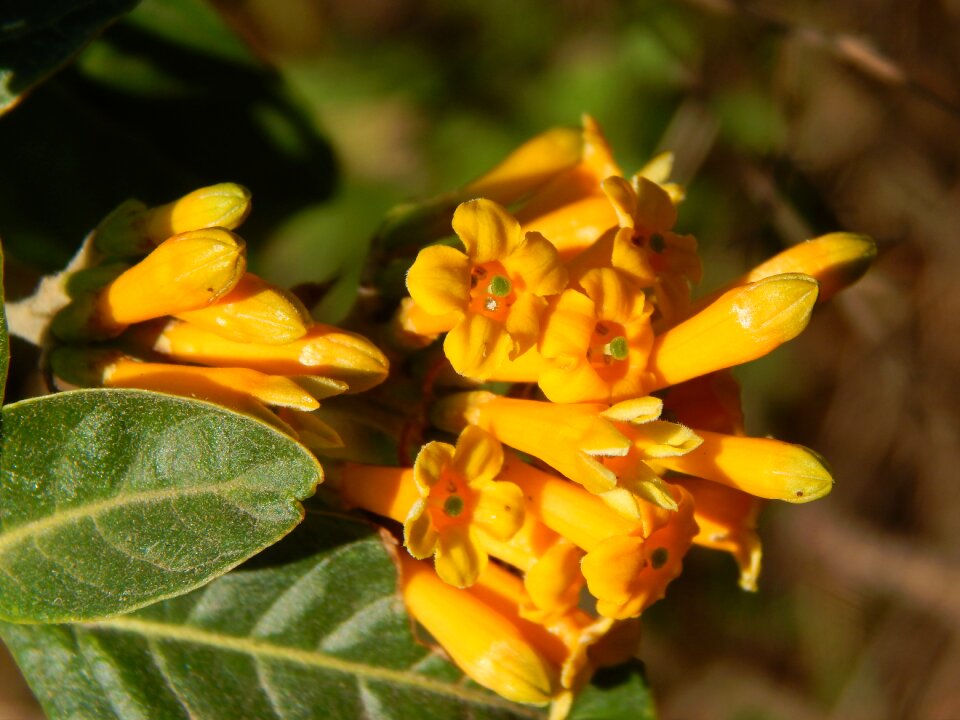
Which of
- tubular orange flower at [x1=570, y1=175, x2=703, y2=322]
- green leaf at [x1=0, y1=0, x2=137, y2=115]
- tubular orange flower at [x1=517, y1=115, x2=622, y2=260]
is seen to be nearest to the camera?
tubular orange flower at [x1=570, y1=175, x2=703, y2=322]

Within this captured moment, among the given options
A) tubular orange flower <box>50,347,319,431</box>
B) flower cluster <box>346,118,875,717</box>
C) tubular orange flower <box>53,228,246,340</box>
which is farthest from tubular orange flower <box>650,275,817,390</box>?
tubular orange flower <box>53,228,246,340</box>

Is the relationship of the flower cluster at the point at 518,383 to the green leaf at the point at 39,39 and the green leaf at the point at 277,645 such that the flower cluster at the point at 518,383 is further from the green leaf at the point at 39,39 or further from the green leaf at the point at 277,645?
the green leaf at the point at 39,39

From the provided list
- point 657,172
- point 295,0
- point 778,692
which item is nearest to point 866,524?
point 778,692

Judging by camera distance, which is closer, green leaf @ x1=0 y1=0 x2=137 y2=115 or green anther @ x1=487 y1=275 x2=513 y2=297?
green anther @ x1=487 y1=275 x2=513 y2=297

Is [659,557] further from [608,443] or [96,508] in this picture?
[96,508]

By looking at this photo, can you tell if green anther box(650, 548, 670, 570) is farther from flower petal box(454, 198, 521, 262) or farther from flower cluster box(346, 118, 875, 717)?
flower petal box(454, 198, 521, 262)

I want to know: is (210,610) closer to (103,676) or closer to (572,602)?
(103,676)

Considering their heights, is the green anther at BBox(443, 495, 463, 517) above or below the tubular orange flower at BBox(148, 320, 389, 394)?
below
